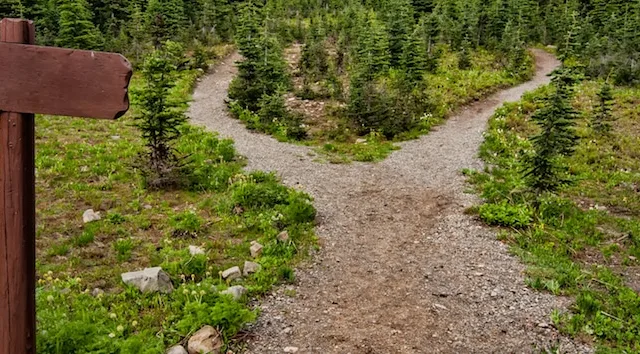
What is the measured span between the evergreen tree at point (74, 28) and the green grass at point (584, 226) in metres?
24.2

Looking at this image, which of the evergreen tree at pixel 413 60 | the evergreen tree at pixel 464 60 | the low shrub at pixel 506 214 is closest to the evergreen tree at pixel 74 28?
the evergreen tree at pixel 413 60

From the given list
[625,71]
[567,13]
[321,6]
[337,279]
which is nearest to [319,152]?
[337,279]

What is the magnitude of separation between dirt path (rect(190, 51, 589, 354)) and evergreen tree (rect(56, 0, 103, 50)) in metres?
19.2

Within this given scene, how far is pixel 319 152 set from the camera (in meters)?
18.4

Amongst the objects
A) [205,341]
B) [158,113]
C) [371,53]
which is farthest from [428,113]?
[205,341]

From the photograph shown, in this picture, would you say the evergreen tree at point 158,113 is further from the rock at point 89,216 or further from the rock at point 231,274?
the rock at point 231,274

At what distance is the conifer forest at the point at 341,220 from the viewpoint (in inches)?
279

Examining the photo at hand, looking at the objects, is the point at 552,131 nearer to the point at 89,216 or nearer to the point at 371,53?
the point at 89,216

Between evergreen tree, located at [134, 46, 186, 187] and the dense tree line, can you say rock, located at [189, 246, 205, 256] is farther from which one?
the dense tree line

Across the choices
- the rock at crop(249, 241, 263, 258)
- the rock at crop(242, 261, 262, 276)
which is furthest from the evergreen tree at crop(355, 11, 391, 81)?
the rock at crop(242, 261, 262, 276)

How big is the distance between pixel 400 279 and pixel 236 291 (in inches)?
119

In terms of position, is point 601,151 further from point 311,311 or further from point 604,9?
point 604,9

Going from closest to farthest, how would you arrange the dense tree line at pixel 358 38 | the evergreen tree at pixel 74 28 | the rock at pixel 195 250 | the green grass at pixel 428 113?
the rock at pixel 195 250 < the green grass at pixel 428 113 < the dense tree line at pixel 358 38 < the evergreen tree at pixel 74 28

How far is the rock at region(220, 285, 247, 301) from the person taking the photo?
755 centimetres
